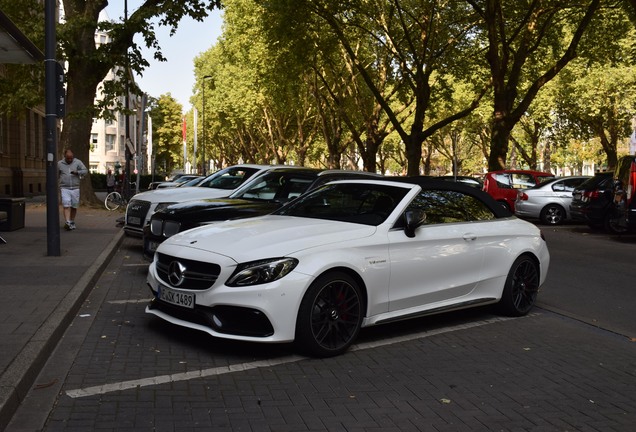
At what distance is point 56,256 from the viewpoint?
10859 mm

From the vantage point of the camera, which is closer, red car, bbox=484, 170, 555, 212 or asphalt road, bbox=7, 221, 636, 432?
asphalt road, bbox=7, 221, 636, 432

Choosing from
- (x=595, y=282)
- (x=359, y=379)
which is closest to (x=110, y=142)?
(x=595, y=282)

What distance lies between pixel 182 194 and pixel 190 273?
6785mm

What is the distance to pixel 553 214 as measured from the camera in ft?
71.9

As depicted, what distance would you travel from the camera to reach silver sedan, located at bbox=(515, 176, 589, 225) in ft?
71.8

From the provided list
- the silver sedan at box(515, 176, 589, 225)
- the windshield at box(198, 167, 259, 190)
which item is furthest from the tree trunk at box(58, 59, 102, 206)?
the silver sedan at box(515, 176, 589, 225)

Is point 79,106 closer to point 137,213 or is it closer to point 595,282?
point 137,213

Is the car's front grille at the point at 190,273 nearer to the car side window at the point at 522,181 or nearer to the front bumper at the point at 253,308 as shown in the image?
the front bumper at the point at 253,308

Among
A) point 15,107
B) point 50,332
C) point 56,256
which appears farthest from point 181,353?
point 15,107

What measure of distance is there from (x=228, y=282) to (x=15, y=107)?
19.4 m

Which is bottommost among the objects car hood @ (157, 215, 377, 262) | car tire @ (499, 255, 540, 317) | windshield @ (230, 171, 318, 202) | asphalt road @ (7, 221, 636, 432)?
asphalt road @ (7, 221, 636, 432)

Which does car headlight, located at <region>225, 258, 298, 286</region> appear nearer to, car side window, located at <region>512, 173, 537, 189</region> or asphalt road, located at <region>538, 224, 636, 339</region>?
asphalt road, located at <region>538, 224, 636, 339</region>

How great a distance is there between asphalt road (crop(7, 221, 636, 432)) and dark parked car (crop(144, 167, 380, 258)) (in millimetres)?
1831

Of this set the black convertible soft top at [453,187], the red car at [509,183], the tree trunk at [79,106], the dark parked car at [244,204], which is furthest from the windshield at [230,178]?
the red car at [509,183]
